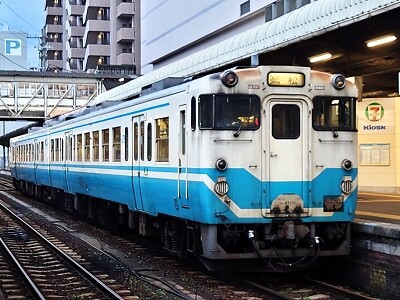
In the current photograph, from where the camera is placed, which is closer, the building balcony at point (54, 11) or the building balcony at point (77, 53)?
the building balcony at point (77, 53)

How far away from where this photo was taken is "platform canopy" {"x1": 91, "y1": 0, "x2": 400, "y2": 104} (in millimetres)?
12250

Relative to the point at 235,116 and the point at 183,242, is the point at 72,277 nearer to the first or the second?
the point at 183,242

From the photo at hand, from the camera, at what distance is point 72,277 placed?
11297 mm

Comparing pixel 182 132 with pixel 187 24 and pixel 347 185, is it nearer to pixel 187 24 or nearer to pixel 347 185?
pixel 347 185

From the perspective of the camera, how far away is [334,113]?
1012 centimetres

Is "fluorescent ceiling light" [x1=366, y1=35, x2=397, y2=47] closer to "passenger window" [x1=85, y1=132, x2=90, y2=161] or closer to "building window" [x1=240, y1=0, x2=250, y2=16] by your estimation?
"passenger window" [x1=85, y1=132, x2=90, y2=161]

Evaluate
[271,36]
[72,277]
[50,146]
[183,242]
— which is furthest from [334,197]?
[50,146]

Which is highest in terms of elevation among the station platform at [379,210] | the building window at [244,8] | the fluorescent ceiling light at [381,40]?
the building window at [244,8]

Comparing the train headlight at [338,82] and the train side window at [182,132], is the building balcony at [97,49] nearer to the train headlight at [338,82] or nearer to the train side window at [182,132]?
the train side window at [182,132]

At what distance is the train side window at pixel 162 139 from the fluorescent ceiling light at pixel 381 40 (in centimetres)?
573

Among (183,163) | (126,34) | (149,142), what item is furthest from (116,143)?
(126,34)

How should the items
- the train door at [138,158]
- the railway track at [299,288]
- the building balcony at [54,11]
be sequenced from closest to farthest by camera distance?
the railway track at [299,288], the train door at [138,158], the building balcony at [54,11]

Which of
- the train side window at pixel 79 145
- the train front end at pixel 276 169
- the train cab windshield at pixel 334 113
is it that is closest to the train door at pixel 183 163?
the train front end at pixel 276 169

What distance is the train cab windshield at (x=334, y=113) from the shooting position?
32.9 feet
